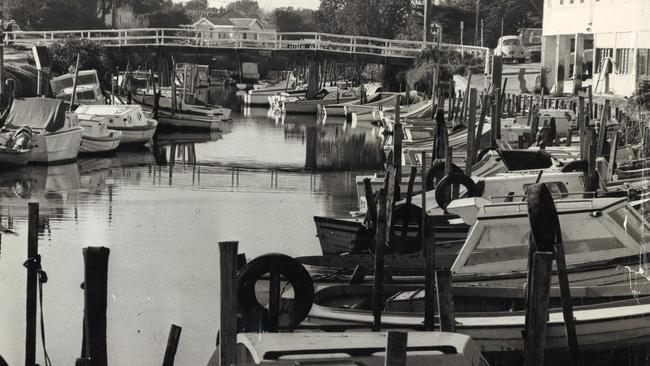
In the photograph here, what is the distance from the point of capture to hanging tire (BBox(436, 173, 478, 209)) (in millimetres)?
21469

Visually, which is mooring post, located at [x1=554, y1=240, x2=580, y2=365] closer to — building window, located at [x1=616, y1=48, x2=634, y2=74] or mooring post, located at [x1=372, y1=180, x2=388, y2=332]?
mooring post, located at [x1=372, y1=180, x2=388, y2=332]

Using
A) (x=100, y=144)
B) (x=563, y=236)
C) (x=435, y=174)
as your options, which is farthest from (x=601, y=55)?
(x=563, y=236)

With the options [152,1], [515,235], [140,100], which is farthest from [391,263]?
A: [152,1]

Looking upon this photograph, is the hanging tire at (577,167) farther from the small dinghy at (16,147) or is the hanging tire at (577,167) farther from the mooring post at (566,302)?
the small dinghy at (16,147)

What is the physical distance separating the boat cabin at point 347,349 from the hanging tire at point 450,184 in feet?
34.7

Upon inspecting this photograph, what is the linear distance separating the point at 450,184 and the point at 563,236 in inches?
220

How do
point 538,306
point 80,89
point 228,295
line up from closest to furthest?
1. point 538,306
2. point 228,295
3. point 80,89

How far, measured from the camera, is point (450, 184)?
2197cm

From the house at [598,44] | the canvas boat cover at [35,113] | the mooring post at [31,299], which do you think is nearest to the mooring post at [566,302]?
the mooring post at [31,299]

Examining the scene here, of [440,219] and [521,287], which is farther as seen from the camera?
[440,219]

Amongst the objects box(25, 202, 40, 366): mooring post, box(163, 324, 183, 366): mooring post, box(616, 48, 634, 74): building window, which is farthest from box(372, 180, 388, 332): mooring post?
box(616, 48, 634, 74): building window

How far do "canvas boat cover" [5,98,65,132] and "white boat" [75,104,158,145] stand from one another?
5637 mm

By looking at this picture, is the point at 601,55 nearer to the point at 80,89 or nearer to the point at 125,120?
the point at 125,120

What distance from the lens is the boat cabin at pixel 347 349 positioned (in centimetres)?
1027
